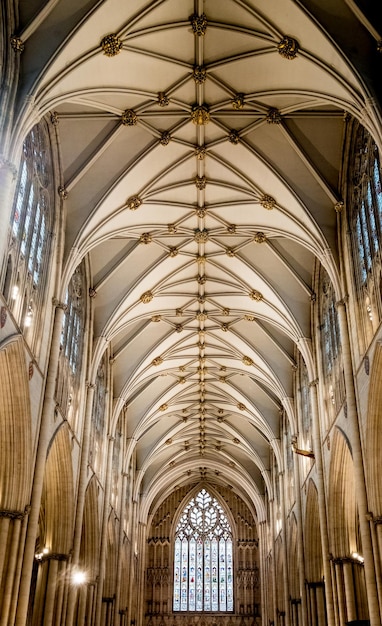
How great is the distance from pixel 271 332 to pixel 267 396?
587 cm

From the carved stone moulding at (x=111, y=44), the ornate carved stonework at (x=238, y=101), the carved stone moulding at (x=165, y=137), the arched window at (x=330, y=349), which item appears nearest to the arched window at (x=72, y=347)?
the carved stone moulding at (x=165, y=137)

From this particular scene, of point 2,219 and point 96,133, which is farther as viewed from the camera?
point 96,133

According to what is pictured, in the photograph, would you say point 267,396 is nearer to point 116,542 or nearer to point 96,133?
point 116,542

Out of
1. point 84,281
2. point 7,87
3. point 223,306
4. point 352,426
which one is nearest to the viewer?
point 7,87

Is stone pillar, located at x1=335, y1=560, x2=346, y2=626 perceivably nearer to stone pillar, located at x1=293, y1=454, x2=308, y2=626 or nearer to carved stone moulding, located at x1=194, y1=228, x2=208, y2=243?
stone pillar, located at x1=293, y1=454, x2=308, y2=626

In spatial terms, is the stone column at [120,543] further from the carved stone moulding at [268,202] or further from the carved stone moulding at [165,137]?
the carved stone moulding at [165,137]

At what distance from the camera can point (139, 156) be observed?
20.9m

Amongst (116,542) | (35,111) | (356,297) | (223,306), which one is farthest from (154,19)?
(116,542)

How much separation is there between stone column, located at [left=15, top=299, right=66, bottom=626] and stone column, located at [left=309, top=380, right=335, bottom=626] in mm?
9229

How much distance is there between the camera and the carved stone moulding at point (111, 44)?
16.6m

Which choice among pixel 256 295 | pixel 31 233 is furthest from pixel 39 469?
pixel 256 295

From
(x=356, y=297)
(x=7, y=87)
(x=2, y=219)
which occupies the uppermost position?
(x=7, y=87)

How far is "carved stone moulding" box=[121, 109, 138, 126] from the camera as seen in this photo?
1933cm

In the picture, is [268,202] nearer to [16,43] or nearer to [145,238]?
[145,238]
